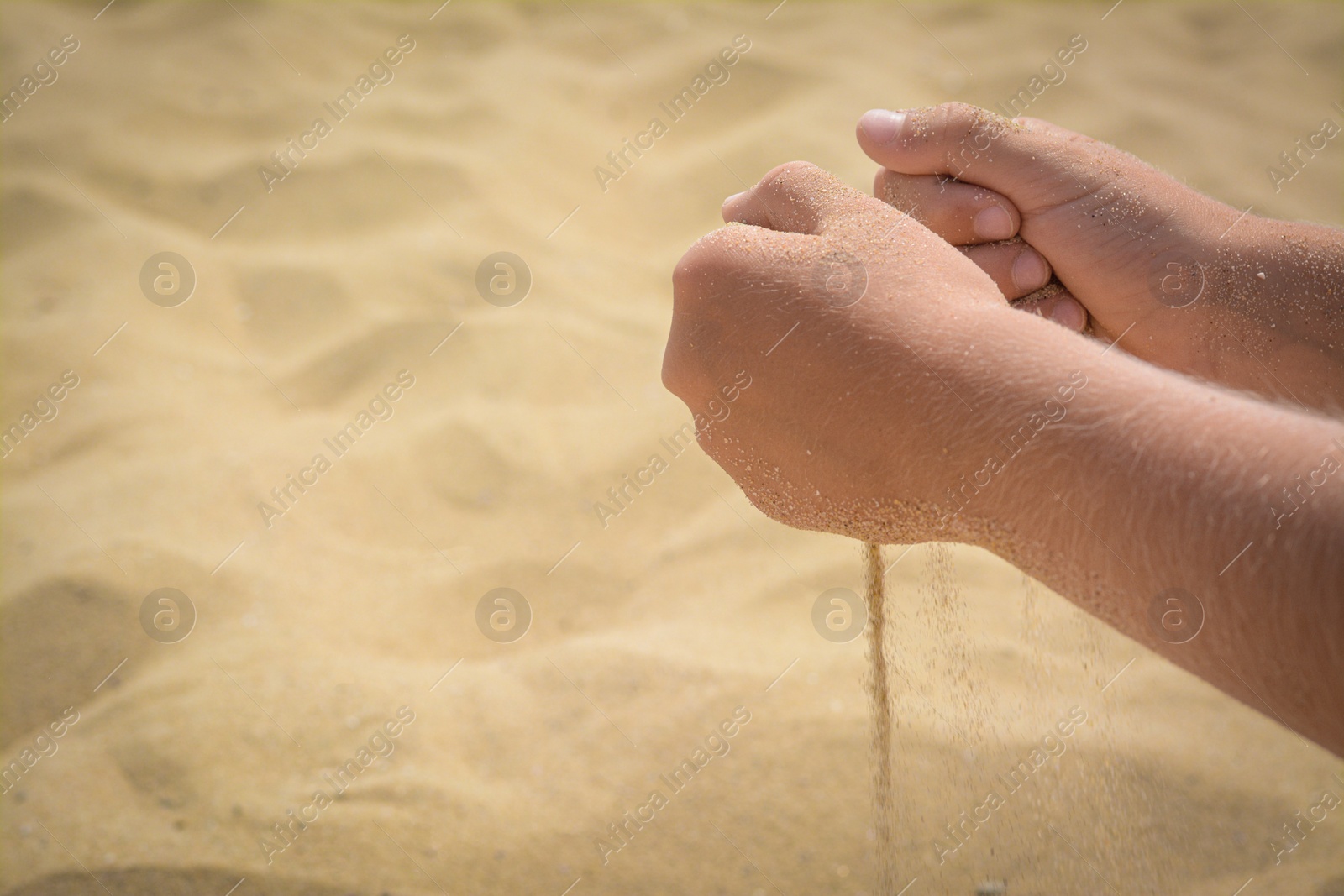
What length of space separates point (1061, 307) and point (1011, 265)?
119 mm

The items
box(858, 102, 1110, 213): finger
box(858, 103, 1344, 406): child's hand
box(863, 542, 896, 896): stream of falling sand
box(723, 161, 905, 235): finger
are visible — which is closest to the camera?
box(723, 161, 905, 235): finger

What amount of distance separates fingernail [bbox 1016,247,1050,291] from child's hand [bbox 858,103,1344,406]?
10 mm

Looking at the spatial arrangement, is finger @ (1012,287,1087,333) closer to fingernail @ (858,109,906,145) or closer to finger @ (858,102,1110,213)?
finger @ (858,102,1110,213)

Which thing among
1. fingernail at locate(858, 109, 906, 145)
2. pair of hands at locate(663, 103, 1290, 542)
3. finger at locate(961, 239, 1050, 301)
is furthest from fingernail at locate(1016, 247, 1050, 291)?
fingernail at locate(858, 109, 906, 145)

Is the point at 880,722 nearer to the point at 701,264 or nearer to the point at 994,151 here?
the point at 701,264

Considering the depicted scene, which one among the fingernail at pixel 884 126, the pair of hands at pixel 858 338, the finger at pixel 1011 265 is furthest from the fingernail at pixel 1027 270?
the fingernail at pixel 884 126

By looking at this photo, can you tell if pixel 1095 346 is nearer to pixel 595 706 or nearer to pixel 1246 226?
pixel 1246 226

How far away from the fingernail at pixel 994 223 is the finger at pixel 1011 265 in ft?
0.08

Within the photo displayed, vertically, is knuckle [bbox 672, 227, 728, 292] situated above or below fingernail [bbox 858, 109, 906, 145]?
above

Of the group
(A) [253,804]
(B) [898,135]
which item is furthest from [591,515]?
(B) [898,135]

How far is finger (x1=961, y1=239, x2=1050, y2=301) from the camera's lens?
1694 mm

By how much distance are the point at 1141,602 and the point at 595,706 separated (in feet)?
3.54

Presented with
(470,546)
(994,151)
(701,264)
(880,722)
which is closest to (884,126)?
(994,151)

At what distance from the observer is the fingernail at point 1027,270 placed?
1699 mm
